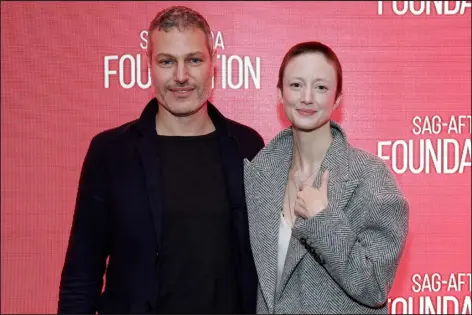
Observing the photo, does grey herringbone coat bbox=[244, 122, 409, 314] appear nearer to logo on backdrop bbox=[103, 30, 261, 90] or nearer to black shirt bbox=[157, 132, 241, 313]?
black shirt bbox=[157, 132, 241, 313]

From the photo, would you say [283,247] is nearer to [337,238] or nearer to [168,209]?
[337,238]

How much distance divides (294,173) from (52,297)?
1.10 m

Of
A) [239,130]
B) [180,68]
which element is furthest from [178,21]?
[239,130]

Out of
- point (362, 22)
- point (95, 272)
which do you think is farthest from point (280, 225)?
point (362, 22)

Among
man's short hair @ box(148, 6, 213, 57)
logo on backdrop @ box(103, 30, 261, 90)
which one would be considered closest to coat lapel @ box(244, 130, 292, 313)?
man's short hair @ box(148, 6, 213, 57)

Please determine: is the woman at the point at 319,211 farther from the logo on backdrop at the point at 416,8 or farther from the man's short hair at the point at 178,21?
the logo on backdrop at the point at 416,8

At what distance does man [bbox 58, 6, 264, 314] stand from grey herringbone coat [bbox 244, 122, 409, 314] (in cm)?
8

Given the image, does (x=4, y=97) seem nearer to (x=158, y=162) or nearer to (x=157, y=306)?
(x=158, y=162)

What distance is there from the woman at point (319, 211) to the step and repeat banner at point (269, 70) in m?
0.63

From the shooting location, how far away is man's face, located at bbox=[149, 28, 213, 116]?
1604 millimetres

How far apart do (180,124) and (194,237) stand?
319mm

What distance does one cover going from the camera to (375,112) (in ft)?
7.09

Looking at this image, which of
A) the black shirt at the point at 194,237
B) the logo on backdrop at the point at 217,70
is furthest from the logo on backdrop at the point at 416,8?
the black shirt at the point at 194,237

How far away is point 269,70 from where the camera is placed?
2.17m
